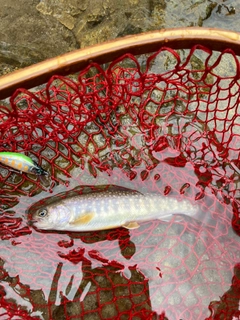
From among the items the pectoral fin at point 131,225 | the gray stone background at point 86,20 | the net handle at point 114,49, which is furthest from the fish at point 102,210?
the gray stone background at point 86,20

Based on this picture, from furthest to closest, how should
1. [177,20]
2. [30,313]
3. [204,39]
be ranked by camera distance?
[177,20] → [30,313] → [204,39]

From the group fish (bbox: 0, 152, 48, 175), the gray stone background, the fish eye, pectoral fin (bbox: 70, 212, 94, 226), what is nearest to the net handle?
fish (bbox: 0, 152, 48, 175)

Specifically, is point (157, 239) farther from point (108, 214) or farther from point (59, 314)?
point (59, 314)

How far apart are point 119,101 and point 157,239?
34.6 inches

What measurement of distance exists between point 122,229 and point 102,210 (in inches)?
7.8

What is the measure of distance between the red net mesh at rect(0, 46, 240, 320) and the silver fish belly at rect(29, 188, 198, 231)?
99mm

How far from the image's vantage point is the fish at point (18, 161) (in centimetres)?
256

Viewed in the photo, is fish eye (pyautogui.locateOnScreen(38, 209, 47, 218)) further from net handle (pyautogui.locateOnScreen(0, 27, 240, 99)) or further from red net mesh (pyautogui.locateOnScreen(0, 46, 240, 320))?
net handle (pyautogui.locateOnScreen(0, 27, 240, 99))

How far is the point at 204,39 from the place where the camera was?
2008mm

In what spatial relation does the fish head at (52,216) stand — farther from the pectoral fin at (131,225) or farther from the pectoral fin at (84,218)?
the pectoral fin at (131,225)

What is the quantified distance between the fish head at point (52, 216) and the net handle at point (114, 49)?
807mm

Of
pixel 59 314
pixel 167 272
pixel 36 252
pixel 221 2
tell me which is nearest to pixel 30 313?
pixel 59 314

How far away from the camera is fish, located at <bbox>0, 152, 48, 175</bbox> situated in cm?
256

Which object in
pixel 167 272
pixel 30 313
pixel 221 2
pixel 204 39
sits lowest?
pixel 30 313
